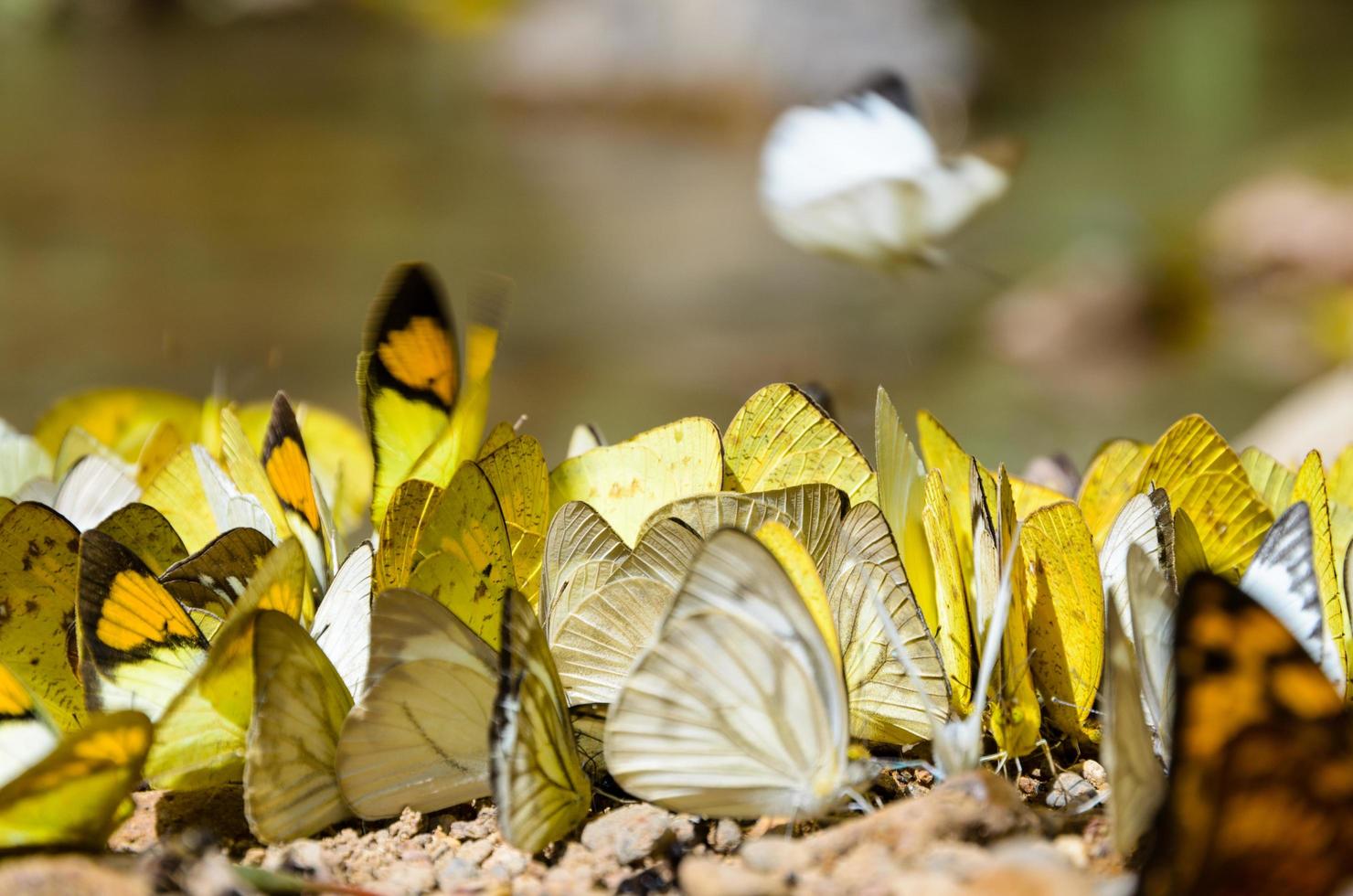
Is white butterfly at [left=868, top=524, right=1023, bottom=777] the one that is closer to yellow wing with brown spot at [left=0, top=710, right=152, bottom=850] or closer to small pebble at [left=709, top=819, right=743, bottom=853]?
small pebble at [left=709, top=819, right=743, bottom=853]

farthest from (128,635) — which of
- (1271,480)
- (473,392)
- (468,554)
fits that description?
(1271,480)

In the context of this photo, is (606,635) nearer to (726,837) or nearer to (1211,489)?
(726,837)

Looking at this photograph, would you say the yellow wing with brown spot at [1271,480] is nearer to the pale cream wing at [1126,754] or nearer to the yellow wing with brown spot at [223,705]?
the pale cream wing at [1126,754]

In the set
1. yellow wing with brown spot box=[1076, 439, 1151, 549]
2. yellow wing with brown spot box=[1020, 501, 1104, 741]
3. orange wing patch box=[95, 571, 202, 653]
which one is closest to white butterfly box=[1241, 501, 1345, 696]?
yellow wing with brown spot box=[1020, 501, 1104, 741]

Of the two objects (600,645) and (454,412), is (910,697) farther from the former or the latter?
(454,412)

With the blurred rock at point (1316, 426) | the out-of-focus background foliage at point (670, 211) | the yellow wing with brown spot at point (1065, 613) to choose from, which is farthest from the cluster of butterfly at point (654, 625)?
the blurred rock at point (1316, 426)

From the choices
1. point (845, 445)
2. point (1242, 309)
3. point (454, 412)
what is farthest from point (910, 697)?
point (1242, 309)
